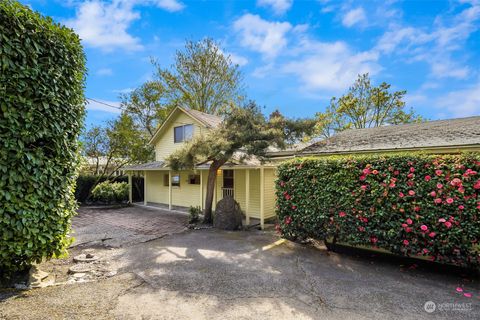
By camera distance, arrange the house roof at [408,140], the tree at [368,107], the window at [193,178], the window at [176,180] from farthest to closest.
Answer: the tree at [368,107]
the window at [176,180]
the window at [193,178]
the house roof at [408,140]

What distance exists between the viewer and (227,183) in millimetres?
12242

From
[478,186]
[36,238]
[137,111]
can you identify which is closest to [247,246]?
[36,238]

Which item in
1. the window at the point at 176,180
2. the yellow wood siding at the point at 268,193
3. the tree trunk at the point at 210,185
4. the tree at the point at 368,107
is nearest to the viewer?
the tree trunk at the point at 210,185

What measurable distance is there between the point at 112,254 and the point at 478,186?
8.22 m

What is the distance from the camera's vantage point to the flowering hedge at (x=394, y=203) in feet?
14.4

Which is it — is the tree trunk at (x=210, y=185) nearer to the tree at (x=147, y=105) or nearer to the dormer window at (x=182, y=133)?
the dormer window at (x=182, y=133)

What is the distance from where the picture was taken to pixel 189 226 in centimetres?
934

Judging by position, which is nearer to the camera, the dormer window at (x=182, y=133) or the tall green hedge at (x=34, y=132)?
the tall green hedge at (x=34, y=132)

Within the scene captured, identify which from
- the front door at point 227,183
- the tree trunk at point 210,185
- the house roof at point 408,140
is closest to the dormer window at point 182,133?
the front door at point 227,183

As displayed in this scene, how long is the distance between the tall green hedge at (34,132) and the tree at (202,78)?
17.5 m

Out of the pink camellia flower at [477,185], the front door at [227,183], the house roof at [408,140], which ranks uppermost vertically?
the house roof at [408,140]

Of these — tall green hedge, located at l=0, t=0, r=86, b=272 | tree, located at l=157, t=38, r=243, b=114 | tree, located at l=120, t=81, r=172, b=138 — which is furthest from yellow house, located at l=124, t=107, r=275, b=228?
tree, located at l=120, t=81, r=172, b=138

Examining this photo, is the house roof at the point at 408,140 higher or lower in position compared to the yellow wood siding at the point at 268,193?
higher

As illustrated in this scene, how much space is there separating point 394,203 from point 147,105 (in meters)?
22.9
